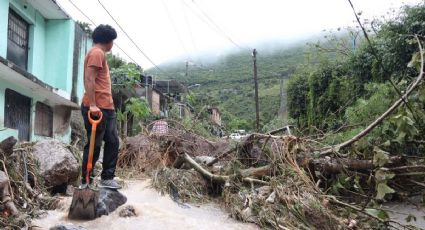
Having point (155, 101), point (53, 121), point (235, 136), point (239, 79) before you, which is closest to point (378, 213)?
point (235, 136)

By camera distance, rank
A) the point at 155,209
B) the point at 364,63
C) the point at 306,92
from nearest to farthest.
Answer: the point at 155,209 → the point at 364,63 → the point at 306,92

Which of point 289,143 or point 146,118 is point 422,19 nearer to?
point 289,143

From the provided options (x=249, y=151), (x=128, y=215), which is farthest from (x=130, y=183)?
(x=128, y=215)

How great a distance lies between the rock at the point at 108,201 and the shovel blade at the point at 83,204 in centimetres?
11

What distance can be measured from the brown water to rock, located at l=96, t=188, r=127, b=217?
0.18 ft

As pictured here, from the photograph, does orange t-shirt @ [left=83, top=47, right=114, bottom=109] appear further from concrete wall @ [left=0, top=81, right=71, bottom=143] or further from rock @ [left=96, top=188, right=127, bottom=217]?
concrete wall @ [left=0, top=81, right=71, bottom=143]

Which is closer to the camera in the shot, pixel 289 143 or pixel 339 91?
pixel 289 143

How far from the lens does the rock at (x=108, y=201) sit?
12.6 ft

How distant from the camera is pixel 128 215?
3.98m

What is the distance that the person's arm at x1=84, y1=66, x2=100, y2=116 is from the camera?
3986 mm

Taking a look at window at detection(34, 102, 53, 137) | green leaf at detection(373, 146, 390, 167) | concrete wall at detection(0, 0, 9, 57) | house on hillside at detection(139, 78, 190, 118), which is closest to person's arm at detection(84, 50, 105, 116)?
green leaf at detection(373, 146, 390, 167)

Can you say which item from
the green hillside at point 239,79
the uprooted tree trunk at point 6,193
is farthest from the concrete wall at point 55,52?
the green hillside at point 239,79

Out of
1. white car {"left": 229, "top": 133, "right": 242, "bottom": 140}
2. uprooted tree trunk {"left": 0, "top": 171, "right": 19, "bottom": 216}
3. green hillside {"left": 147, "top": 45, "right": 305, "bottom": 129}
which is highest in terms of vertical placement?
green hillside {"left": 147, "top": 45, "right": 305, "bottom": 129}

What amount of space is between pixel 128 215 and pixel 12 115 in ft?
21.6
